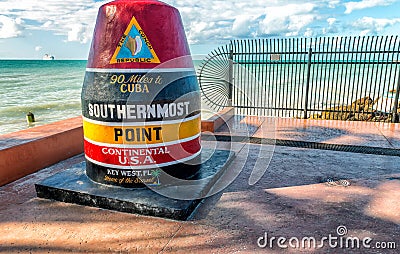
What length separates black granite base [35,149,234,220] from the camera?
318 cm

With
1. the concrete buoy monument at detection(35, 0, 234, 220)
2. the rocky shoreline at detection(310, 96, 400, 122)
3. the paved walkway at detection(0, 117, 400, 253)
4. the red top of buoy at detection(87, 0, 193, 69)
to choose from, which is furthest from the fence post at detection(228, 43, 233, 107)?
the red top of buoy at detection(87, 0, 193, 69)

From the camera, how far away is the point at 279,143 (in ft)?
20.6

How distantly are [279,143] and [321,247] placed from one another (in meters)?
3.73

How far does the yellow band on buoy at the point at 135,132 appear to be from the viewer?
132 inches

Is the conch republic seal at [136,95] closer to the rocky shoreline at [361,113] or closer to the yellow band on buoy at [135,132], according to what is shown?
the yellow band on buoy at [135,132]

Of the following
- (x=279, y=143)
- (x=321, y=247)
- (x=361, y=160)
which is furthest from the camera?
(x=279, y=143)

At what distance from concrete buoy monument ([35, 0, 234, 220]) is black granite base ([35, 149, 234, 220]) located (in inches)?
0.5

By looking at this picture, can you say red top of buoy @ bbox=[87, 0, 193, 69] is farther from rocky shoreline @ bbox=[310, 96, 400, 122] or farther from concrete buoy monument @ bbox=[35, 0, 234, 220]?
rocky shoreline @ bbox=[310, 96, 400, 122]

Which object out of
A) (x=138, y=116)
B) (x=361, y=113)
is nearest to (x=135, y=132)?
(x=138, y=116)

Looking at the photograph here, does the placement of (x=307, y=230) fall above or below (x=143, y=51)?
below

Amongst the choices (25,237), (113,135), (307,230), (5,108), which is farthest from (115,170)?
(5,108)

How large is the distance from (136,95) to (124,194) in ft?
3.95

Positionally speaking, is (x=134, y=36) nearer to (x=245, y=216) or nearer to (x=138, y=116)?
(x=138, y=116)

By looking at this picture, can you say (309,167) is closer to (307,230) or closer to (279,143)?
(279,143)
